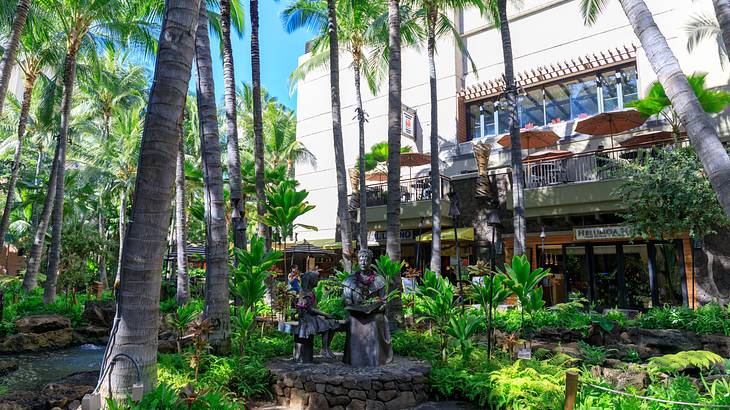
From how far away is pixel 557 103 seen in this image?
20.0 metres

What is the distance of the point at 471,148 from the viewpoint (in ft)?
70.9

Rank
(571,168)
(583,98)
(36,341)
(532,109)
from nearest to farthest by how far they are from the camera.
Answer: (36,341) → (571,168) → (583,98) → (532,109)

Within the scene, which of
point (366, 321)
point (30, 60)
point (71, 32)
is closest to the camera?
point (366, 321)

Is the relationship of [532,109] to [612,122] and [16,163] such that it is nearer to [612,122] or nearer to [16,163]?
[612,122]

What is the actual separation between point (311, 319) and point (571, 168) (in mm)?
12665

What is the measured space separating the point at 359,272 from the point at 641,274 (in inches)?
481

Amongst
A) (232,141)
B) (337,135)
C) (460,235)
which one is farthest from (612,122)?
(232,141)

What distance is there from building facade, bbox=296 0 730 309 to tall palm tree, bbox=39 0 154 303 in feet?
37.7

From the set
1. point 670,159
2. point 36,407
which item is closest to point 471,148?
point 670,159

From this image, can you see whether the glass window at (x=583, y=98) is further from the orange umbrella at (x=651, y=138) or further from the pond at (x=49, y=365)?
the pond at (x=49, y=365)

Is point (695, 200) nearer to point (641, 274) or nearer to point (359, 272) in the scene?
point (641, 274)

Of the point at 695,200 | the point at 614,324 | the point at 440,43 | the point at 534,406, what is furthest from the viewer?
the point at 440,43

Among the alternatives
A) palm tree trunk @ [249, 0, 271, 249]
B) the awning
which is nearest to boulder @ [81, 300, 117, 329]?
palm tree trunk @ [249, 0, 271, 249]

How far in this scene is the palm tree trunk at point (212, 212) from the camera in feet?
25.6
